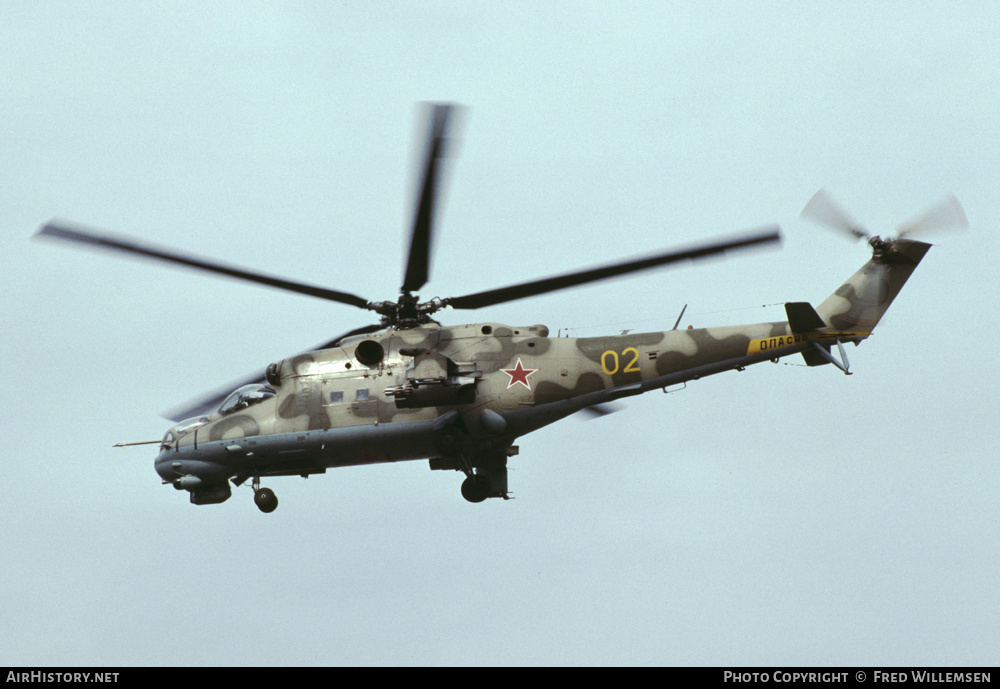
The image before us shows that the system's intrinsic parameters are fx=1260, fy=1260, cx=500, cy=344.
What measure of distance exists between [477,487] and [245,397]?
676 cm

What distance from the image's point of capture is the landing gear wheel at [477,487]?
32.4 metres

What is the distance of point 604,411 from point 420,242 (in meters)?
7.47

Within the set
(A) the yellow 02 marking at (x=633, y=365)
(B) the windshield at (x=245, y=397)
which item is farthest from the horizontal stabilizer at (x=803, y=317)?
(B) the windshield at (x=245, y=397)

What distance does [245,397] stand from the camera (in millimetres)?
33719

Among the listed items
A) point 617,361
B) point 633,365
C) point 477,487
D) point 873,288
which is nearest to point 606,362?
point 617,361

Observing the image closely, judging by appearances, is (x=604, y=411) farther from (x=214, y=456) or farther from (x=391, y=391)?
(x=214, y=456)

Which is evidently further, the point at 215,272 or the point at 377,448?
the point at 377,448

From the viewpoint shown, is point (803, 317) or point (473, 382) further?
point (473, 382)

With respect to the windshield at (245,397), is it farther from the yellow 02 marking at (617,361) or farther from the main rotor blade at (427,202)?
the yellow 02 marking at (617,361)

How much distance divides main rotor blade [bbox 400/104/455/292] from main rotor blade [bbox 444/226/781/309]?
175cm

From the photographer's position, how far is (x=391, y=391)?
31391 millimetres

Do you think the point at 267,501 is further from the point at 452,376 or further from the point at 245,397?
the point at 452,376

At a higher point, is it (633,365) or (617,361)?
(617,361)
